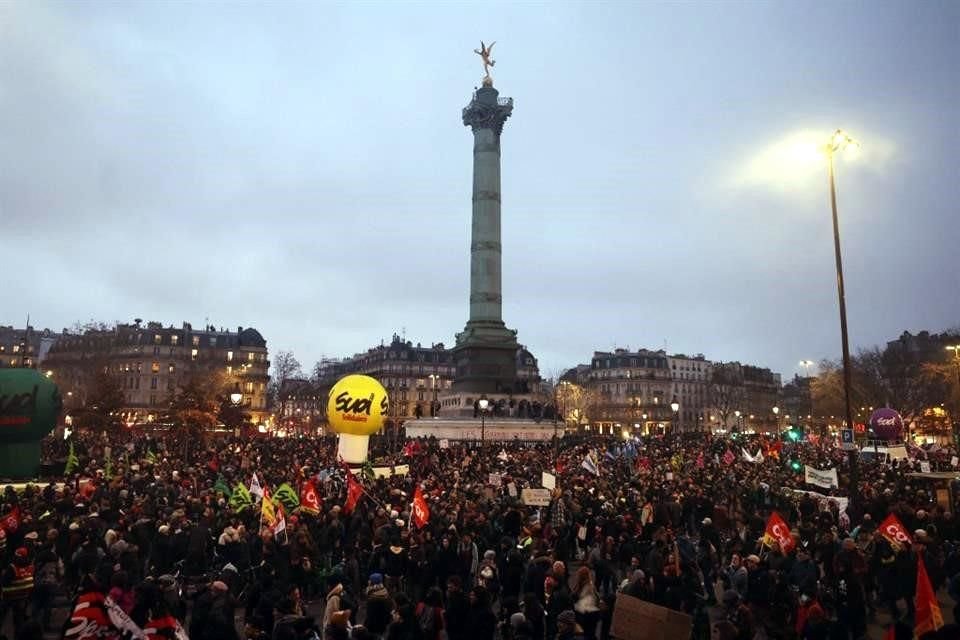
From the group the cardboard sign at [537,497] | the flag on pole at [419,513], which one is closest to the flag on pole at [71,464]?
the flag on pole at [419,513]

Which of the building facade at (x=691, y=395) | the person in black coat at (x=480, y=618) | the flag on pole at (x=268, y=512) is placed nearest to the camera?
the person in black coat at (x=480, y=618)

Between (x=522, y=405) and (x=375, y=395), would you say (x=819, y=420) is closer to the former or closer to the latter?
(x=522, y=405)

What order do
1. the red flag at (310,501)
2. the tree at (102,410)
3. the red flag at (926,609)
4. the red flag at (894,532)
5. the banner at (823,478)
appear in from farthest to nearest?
the tree at (102,410)
the banner at (823,478)
the red flag at (310,501)
the red flag at (894,532)
the red flag at (926,609)

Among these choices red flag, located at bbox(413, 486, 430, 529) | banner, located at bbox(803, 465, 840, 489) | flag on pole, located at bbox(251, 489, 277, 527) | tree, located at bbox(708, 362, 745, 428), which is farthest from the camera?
tree, located at bbox(708, 362, 745, 428)

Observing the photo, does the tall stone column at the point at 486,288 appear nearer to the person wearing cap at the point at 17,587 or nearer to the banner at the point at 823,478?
the banner at the point at 823,478

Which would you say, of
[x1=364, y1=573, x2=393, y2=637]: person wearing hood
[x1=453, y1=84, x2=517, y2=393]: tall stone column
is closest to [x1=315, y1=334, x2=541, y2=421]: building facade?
[x1=453, y1=84, x2=517, y2=393]: tall stone column

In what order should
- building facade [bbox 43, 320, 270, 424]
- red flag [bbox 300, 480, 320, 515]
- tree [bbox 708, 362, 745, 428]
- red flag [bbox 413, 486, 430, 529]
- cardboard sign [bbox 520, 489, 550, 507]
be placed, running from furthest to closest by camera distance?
tree [bbox 708, 362, 745, 428]
building facade [bbox 43, 320, 270, 424]
cardboard sign [bbox 520, 489, 550, 507]
red flag [bbox 300, 480, 320, 515]
red flag [bbox 413, 486, 430, 529]

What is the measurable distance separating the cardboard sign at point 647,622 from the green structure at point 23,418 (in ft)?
91.0

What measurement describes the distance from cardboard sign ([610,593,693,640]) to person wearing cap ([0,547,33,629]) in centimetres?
921

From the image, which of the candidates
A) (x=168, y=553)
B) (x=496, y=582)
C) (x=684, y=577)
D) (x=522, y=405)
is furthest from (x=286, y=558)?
(x=522, y=405)

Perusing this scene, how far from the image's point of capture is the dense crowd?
8852 millimetres

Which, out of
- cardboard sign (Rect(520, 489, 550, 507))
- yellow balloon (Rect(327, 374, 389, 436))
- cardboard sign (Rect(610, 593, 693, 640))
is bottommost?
cardboard sign (Rect(610, 593, 693, 640))

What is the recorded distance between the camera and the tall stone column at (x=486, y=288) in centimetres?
6581

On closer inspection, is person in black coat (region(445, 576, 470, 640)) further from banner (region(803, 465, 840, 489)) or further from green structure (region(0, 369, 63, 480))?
green structure (region(0, 369, 63, 480))
